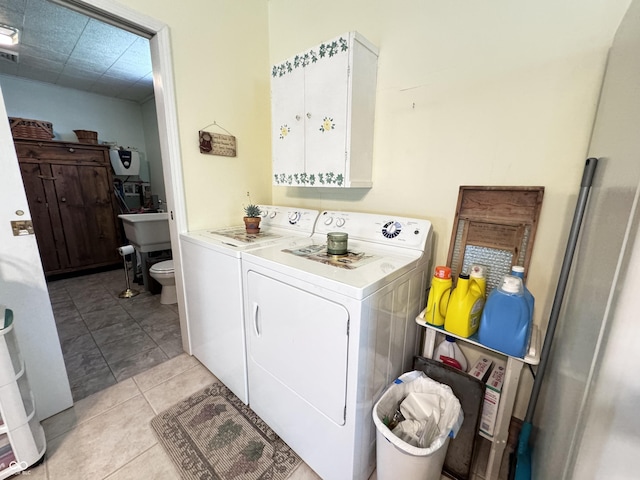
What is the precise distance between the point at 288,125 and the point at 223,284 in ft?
3.64

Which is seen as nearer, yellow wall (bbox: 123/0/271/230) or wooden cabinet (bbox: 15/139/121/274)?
yellow wall (bbox: 123/0/271/230)

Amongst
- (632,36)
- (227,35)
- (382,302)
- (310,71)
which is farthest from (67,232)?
(632,36)

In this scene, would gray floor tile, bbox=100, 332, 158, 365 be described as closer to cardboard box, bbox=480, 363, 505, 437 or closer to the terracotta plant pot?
the terracotta plant pot

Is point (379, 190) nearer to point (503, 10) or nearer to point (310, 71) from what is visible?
point (310, 71)

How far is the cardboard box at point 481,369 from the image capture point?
1.32 meters

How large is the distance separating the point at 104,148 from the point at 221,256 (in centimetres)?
353

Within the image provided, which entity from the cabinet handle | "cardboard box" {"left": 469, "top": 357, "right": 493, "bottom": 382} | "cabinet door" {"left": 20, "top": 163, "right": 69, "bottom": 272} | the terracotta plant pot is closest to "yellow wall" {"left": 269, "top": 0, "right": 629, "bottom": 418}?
"cardboard box" {"left": 469, "top": 357, "right": 493, "bottom": 382}

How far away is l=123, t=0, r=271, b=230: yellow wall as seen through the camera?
1.72 m

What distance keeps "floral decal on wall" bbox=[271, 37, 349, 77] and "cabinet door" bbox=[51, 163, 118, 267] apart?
3.36 meters

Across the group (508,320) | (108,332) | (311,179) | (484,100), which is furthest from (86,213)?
(508,320)

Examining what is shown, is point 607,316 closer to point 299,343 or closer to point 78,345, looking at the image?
point 299,343

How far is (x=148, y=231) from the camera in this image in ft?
9.96

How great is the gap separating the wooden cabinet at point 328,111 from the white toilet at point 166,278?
1832 mm

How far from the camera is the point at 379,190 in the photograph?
1.73 metres
